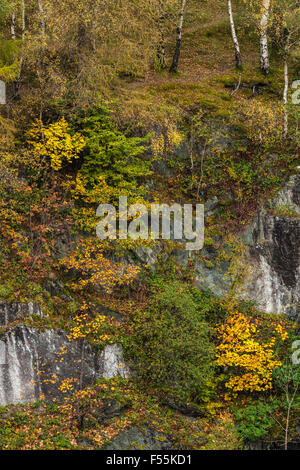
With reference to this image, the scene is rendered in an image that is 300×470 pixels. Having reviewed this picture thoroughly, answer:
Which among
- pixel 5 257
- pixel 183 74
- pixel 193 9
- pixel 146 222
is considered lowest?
pixel 5 257

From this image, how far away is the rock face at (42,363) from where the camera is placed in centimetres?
852

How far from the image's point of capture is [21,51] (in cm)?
1265

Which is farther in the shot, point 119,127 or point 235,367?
point 119,127

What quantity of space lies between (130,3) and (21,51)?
5798 millimetres

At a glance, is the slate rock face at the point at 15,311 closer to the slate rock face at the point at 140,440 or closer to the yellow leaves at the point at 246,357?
the slate rock face at the point at 140,440

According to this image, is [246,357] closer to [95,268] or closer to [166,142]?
[95,268]

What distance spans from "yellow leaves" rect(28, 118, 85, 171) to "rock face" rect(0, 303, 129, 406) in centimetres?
495

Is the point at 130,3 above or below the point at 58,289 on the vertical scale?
above

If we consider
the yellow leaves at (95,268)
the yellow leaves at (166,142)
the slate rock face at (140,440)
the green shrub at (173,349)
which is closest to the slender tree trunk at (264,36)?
the yellow leaves at (166,142)

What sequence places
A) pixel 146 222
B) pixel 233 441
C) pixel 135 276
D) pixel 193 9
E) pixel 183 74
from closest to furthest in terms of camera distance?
pixel 233 441
pixel 135 276
pixel 146 222
pixel 183 74
pixel 193 9

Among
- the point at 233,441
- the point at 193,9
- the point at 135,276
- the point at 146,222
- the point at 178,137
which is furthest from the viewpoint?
the point at 193,9

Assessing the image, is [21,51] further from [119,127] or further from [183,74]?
[183,74]

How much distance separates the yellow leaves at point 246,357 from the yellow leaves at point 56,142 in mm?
7384

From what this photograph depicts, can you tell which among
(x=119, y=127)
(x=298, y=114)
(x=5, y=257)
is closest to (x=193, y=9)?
(x=298, y=114)
